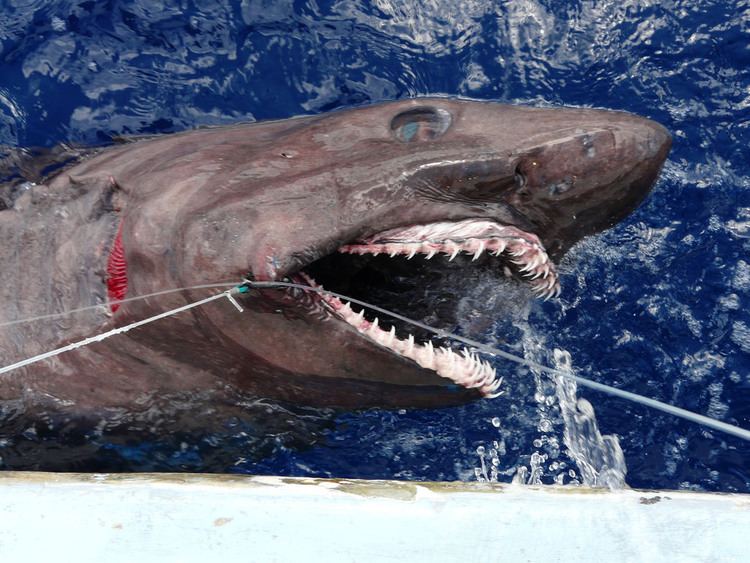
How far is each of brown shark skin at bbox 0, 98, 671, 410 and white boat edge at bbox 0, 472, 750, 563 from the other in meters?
0.57

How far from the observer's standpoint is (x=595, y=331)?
4.40 metres

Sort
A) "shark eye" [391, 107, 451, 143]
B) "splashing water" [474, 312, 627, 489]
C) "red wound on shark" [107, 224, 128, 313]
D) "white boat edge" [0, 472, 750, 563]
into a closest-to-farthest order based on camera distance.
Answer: "white boat edge" [0, 472, 750, 563]
"shark eye" [391, 107, 451, 143]
"red wound on shark" [107, 224, 128, 313]
"splashing water" [474, 312, 627, 489]

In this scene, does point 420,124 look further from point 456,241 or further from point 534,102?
point 534,102

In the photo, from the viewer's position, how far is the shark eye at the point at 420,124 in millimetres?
2797

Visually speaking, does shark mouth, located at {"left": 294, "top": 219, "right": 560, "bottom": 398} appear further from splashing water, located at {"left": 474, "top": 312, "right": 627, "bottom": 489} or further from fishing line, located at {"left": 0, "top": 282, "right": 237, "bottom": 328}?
splashing water, located at {"left": 474, "top": 312, "right": 627, "bottom": 489}

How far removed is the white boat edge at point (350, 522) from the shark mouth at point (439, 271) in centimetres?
51

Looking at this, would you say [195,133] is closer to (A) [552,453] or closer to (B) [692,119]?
(A) [552,453]

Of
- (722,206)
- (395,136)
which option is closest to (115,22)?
(395,136)

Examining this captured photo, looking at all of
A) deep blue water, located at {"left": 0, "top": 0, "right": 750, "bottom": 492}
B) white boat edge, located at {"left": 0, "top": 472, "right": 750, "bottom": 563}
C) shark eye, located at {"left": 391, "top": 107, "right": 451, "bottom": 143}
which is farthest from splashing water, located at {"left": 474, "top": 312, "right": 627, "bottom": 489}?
white boat edge, located at {"left": 0, "top": 472, "right": 750, "bottom": 563}

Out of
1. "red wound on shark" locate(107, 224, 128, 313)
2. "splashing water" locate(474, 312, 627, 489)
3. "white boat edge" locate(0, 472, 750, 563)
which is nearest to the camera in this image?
"white boat edge" locate(0, 472, 750, 563)

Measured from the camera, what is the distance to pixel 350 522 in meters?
2.15

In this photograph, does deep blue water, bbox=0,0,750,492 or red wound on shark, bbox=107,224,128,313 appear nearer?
red wound on shark, bbox=107,224,128,313

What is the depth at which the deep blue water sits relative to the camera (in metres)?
4.19

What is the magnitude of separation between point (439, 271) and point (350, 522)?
4.07 ft
